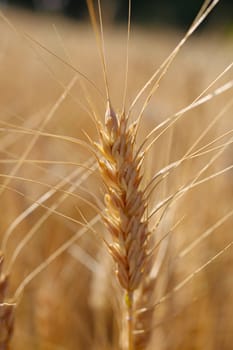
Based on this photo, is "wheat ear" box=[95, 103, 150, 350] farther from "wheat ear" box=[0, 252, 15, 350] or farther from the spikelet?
"wheat ear" box=[0, 252, 15, 350]

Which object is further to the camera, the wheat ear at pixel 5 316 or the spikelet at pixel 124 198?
the wheat ear at pixel 5 316

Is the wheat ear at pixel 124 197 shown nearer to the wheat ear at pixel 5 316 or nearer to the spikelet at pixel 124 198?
the spikelet at pixel 124 198

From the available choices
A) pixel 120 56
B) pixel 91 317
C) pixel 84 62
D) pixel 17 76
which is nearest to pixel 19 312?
pixel 91 317

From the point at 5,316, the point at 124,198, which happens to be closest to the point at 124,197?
the point at 124,198

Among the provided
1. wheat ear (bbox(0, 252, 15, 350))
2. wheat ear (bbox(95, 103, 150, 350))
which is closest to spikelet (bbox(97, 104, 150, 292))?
wheat ear (bbox(95, 103, 150, 350))

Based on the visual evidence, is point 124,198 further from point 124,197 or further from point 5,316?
point 5,316

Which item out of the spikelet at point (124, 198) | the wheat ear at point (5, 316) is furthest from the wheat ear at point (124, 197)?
the wheat ear at point (5, 316)
